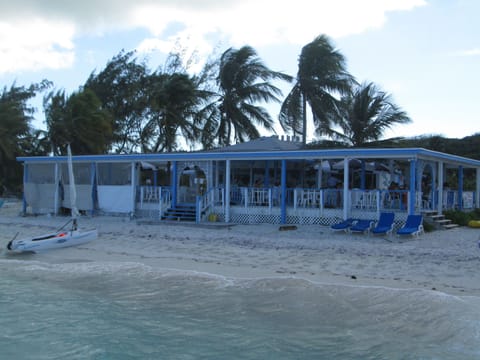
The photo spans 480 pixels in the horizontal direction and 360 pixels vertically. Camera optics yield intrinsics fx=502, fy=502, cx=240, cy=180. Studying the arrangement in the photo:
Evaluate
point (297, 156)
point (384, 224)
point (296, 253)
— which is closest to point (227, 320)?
point (296, 253)

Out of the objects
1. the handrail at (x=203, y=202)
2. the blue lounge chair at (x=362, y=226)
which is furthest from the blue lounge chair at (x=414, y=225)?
the handrail at (x=203, y=202)

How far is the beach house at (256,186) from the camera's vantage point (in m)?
17.7

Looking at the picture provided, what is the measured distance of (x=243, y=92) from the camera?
3325cm

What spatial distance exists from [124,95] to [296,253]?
31585 mm

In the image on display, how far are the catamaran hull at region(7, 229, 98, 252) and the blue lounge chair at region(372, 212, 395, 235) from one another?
903 centimetres

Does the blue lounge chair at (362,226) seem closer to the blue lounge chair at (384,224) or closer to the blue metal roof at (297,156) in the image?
the blue lounge chair at (384,224)

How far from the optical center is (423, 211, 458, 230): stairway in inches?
683

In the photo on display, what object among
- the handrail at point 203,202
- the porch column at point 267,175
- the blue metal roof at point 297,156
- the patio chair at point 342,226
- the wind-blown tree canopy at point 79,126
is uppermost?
the wind-blown tree canopy at point 79,126

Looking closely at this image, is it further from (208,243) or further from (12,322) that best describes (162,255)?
(12,322)

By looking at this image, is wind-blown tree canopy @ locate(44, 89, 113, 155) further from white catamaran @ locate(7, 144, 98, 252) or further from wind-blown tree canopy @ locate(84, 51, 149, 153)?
white catamaran @ locate(7, 144, 98, 252)

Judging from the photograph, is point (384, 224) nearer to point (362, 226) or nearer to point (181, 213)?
point (362, 226)

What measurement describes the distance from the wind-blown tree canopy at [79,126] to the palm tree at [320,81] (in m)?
12.8

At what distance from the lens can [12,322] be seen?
9.54 meters

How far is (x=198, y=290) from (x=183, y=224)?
8728 mm
